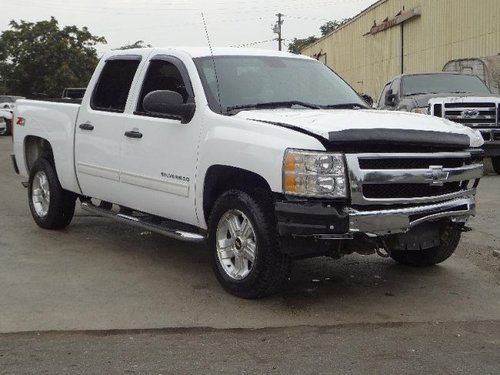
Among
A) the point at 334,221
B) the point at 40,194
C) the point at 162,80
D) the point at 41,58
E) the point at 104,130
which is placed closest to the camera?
the point at 334,221

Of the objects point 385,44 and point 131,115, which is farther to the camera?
point 385,44

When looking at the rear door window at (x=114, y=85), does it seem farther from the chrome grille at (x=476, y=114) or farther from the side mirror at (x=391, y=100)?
the side mirror at (x=391, y=100)

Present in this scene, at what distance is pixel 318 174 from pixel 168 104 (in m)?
1.59

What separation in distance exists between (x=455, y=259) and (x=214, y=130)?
287cm

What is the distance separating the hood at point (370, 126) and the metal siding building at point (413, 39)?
17.4 meters

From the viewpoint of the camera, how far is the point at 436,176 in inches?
213

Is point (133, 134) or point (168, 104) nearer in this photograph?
point (168, 104)

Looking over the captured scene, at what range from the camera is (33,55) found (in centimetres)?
5600

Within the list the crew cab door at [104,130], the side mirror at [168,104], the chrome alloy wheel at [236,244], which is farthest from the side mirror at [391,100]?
the chrome alloy wheel at [236,244]

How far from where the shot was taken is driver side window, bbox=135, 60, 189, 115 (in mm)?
6621

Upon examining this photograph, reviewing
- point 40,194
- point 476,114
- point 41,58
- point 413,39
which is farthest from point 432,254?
point 41,58

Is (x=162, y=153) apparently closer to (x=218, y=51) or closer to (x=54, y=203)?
(x=218, y=51)

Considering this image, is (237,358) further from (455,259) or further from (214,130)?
(455,259)

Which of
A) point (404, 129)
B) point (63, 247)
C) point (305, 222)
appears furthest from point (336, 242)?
point (63, 247)
